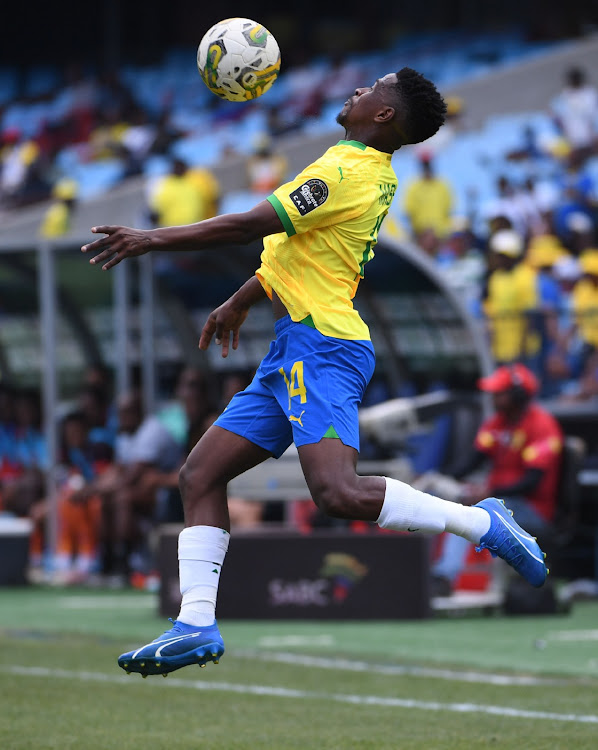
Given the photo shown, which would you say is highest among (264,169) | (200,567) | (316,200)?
(264,169)

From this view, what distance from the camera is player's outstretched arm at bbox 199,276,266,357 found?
19.1 ft

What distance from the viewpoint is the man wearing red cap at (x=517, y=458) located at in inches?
429

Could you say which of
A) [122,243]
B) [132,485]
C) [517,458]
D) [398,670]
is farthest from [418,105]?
[132,485]

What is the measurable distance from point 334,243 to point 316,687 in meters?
2.68


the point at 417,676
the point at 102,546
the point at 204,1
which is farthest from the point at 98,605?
the point at 204,1

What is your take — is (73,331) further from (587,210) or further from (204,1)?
(204,1)

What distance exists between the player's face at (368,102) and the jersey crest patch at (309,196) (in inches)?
16.4

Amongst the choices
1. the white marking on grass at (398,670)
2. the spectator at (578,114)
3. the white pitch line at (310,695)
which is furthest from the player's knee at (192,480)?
the spectator at (578,114)

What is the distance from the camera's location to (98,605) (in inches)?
468

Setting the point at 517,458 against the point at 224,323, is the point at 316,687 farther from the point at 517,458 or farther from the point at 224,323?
the point at 517,458

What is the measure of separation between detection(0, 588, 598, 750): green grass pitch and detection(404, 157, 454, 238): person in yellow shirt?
30.4ft

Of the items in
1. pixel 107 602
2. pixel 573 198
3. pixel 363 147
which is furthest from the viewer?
pixel 573 198

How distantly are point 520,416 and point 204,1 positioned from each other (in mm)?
23670

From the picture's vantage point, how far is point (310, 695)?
22.8 ft
